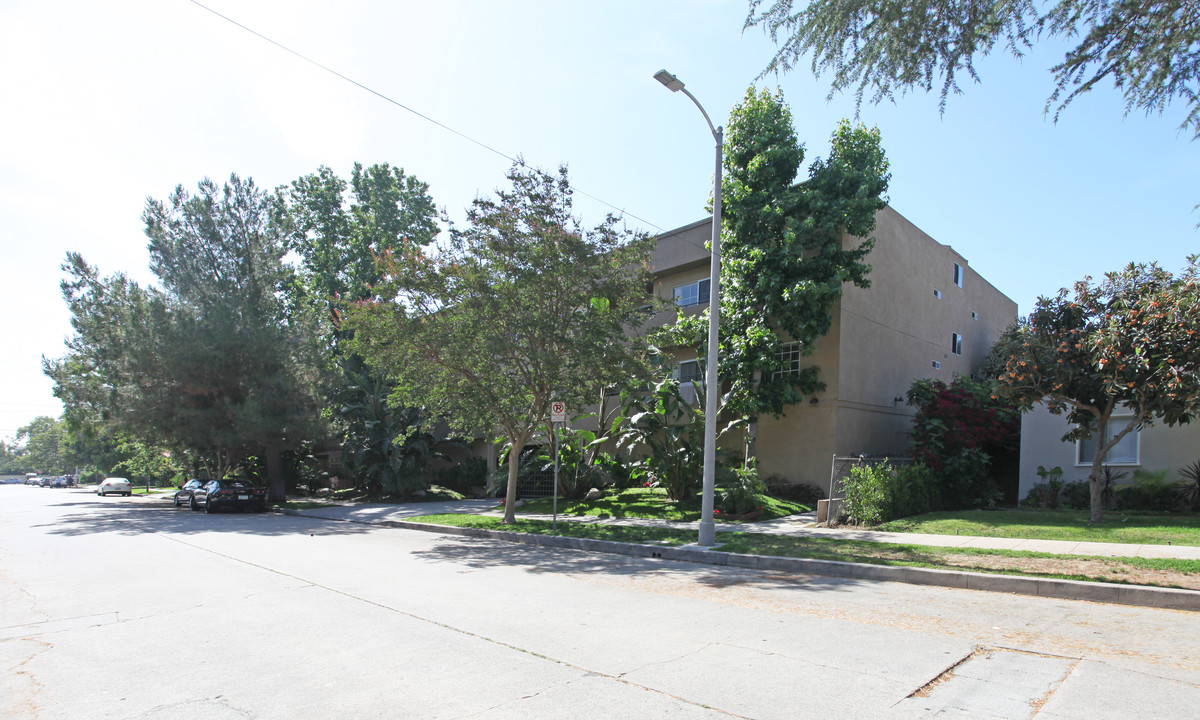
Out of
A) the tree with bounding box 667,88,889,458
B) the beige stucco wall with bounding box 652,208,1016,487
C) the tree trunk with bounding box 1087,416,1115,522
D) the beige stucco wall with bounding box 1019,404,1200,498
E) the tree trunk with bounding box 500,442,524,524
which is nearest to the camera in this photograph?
the tree trunk with bounding box 1087,416,1115,522

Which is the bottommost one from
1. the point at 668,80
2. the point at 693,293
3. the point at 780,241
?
the point at 693,293

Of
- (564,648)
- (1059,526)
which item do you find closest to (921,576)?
(564,648)

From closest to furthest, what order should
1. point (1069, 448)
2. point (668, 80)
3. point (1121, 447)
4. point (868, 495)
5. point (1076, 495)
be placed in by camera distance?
point (668, 80)
point (868, 495)
point (1121, 447)
point (1076, 495)
point (1069, 448)

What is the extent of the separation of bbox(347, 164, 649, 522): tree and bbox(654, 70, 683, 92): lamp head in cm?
415

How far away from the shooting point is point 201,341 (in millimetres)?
26359

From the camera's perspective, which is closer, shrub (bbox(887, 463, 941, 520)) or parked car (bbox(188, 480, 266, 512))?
→ shrub (bbox(887, 463, 941, 520))

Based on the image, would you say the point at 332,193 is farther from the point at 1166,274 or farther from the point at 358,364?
the point at 1166,274

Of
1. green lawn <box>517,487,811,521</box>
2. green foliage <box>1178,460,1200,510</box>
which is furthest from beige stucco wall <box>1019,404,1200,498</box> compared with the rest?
green lawn <box>517,487,811,521</box>

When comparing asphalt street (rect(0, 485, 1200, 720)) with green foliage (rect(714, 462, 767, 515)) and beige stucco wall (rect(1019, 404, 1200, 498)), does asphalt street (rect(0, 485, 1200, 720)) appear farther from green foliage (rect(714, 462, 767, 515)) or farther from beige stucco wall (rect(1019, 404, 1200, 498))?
beige stucco wall (rect(1019, 404, 1200, 498))

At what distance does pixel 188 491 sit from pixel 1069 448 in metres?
31.7

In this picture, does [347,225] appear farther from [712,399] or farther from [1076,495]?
[1076,495]

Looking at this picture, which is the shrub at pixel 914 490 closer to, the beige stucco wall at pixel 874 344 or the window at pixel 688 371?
the beige stucco wall at pixel 874 344

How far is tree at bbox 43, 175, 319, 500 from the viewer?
86.8 ft

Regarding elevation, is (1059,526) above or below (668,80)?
below
